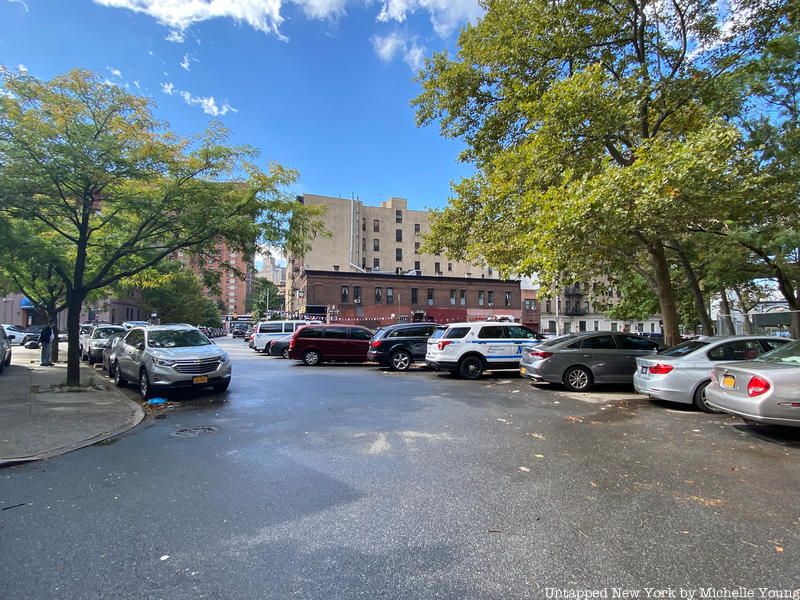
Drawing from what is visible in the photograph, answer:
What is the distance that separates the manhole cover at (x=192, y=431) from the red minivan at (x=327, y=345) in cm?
1120

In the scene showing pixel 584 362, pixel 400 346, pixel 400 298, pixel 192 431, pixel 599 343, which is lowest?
pixel 192 431

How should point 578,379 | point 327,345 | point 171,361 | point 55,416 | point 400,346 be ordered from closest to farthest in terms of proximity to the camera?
point 55,416 < point 171,361 < point 578,379 < point 400,346 < point 327,345

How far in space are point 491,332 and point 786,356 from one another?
8.13 m

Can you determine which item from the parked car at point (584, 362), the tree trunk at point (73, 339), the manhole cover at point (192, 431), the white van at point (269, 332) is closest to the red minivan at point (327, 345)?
the tree trunk at point (73, 339)

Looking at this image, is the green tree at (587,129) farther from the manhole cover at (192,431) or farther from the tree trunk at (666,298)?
the manhole cover at (192,431)

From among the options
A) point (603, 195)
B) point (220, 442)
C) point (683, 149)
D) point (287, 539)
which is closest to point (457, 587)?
point (287, 539)

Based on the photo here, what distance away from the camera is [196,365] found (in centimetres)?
1012

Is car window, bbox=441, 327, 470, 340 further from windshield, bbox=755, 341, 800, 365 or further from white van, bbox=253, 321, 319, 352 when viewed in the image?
white van, bbox=253, 321, 319, 352

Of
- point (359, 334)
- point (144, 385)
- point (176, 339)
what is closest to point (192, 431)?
point (144, 385)

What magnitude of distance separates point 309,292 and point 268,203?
138 ft

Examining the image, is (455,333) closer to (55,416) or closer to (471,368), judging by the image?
(471,368)

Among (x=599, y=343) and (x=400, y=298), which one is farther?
(x=400, y=298)

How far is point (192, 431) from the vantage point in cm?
702

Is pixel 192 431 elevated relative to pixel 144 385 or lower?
lower
